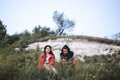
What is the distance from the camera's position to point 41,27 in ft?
129

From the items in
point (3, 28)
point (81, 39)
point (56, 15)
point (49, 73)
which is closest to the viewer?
point (49, 73)

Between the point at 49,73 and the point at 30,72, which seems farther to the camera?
the point at 49,73

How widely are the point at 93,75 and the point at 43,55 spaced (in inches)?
91.8

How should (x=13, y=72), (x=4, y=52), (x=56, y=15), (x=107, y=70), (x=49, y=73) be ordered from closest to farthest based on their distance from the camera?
(x=13, y=72)
(x=49, y=73)
(x=4, y=52)
(x=107, y=70)
(x=56, y=15)

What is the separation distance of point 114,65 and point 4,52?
3.65m

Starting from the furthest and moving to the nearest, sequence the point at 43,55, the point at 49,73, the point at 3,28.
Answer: the point at 3,28
the point at 43,55
the point at 49,73

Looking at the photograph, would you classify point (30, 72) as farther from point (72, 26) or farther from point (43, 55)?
point (72, 26)

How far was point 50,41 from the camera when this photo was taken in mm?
19406

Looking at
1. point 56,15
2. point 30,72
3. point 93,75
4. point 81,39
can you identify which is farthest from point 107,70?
point 56,15

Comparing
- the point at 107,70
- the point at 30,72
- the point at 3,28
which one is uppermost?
the point at 3,28

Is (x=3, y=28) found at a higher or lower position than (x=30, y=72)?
higher

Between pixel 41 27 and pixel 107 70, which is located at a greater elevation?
pixel 41 27

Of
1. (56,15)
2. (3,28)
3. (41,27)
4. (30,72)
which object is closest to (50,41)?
(3,28)

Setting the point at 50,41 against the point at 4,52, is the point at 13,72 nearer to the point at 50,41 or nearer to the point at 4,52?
the point at 4,52
